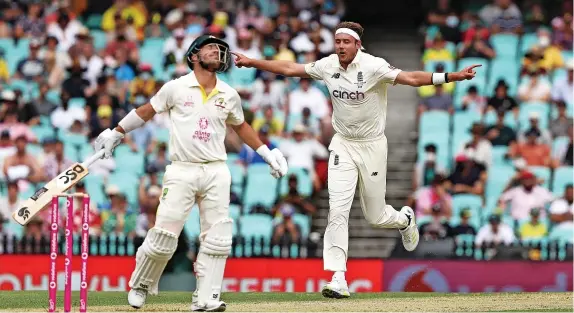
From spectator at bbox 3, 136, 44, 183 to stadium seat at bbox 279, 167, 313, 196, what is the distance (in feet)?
10.0

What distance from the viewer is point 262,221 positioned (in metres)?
18.5

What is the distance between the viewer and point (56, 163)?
19.6 metres

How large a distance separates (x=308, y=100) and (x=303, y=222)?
2.53 metres

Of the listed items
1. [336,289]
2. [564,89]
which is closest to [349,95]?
[336,289]

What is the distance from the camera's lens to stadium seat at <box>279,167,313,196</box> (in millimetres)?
19016

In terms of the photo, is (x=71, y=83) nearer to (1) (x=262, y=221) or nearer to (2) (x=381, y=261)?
(1) (x=262, y=221)

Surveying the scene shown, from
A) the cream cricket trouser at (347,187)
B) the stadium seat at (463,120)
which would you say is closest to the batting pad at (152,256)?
the cream cricket trouser at (347,187)

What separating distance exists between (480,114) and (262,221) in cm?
382

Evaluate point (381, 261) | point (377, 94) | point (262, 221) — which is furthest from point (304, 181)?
point (377, 94)

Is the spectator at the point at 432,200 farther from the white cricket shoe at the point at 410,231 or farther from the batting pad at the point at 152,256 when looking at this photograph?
the batting pad at the point at 152,256

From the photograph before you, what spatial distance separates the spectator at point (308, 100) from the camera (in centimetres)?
2042

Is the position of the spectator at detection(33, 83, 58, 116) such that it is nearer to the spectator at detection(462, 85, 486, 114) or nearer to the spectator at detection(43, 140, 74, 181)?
the spectator at detection(43, 140, 74, 181)

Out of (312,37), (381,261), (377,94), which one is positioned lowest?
(381,261)

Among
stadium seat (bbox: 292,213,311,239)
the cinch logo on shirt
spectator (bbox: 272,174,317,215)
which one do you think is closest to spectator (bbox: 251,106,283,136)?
spectator (bbox: 272,174,317,215)
